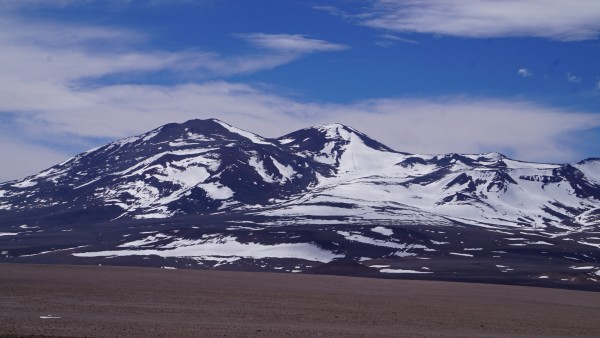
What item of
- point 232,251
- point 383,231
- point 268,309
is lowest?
point 268,309

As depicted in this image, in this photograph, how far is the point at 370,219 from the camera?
182250 millimetres

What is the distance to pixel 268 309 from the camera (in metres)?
43.8

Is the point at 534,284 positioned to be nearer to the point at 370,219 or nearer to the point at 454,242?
the point at 454,242

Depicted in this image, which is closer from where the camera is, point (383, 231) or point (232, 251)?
point (232, 251)

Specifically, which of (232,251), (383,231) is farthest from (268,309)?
(383,231)

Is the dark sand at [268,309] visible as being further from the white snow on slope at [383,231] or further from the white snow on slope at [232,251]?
the white snow on slope at [383,231]

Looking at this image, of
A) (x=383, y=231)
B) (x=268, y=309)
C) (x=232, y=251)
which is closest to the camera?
(x=268, y=309)

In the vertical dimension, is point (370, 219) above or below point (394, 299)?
above

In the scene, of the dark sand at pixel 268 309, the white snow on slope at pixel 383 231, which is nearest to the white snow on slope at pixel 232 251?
the white snow on slope at pixel 383 231

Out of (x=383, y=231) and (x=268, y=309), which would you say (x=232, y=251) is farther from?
(x=268, y=309)

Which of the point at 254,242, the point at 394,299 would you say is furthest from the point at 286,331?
the point at 254,242

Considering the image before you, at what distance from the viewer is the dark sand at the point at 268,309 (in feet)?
108

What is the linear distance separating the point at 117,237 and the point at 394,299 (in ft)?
341

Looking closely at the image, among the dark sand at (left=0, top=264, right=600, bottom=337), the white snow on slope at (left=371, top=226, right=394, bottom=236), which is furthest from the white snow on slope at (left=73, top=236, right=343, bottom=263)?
the dark sand at (left=0, top=264, right=600, bottom=337)
